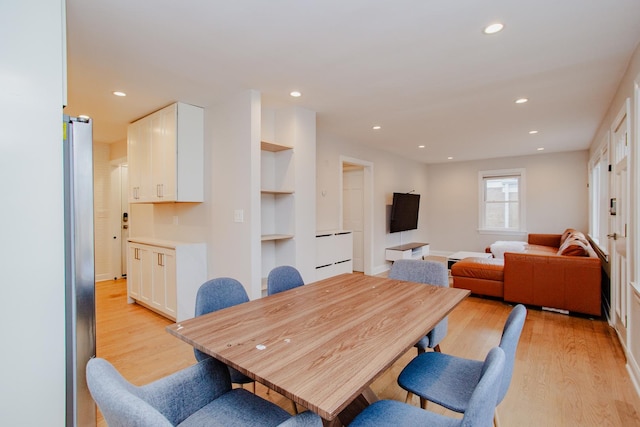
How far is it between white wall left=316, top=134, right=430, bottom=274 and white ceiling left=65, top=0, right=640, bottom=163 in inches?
39.3

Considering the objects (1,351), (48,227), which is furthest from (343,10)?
(1,351)

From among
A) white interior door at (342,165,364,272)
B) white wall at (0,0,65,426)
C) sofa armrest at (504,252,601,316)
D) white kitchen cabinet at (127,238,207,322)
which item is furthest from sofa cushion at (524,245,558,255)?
white wall at (0,0,65,426)

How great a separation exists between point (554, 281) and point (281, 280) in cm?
351

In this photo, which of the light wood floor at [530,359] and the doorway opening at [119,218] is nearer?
the light wood floor at [530,359]

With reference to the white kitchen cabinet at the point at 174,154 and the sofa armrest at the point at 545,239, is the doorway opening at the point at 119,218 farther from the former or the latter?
the sofa armrest at the point at 545,239

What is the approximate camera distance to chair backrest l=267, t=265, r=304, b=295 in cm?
223

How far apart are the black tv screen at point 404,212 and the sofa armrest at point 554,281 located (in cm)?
254

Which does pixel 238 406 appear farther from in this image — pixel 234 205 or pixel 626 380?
pixel 626 380

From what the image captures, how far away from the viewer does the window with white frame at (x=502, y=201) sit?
7.22 metres

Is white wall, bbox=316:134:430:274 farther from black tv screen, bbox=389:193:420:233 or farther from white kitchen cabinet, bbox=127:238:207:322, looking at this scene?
white kitchen cabinet, bbox=127:238:207:322

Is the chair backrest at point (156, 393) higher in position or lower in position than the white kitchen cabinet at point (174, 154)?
lower

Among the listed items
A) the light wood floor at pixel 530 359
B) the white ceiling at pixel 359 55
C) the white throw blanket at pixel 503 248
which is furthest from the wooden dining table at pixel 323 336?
the white throw blanket at pixel 503 248

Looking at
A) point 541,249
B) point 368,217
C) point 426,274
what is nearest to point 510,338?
point 426,274

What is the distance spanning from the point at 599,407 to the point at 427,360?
1.37 m
